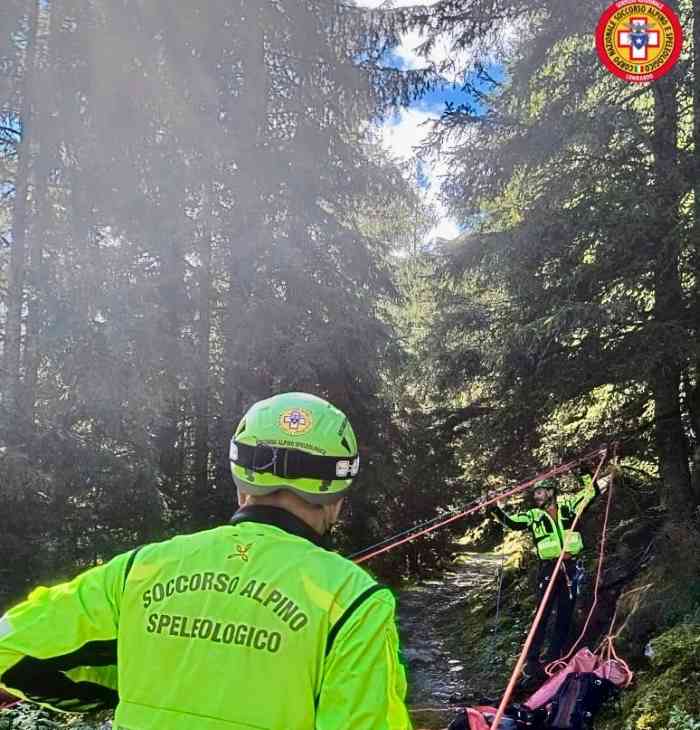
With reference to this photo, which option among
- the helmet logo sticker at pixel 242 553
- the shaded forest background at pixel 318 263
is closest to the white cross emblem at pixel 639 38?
the shaded forest background at pixel 318 263

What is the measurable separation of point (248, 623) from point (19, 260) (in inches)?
361

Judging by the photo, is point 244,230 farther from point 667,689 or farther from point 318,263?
point 667,689

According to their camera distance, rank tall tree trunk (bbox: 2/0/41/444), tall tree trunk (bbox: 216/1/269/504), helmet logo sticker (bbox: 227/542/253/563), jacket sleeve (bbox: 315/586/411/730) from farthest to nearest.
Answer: tall tree trunk (bbox: 216/1/269/504) < tall tree trunk (bbox: 2/0/41/444) < helmet logo sticker (bbox: 227/542/253/563) < jacket sleeve (bbox: 315/586/411/730)

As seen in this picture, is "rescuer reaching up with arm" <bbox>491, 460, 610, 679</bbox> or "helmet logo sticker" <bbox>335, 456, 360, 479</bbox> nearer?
"helmet logo sticker" <bbox>335, 456, 360, 479</bbox>

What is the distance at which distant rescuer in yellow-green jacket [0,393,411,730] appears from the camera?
4.81ft

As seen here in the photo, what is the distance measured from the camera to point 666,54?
813cm

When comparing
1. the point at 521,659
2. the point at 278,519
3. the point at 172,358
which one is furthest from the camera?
the point at 172,358

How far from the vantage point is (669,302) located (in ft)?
26.4

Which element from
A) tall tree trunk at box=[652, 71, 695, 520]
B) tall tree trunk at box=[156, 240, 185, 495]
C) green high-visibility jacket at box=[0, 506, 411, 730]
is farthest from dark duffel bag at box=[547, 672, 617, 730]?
tall tree trunk at box=[156, 240, 185, 495]

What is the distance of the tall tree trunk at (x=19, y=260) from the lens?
27.5 ft

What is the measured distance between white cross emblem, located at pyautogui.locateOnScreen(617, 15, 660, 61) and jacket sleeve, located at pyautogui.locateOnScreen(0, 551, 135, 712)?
8.70 m

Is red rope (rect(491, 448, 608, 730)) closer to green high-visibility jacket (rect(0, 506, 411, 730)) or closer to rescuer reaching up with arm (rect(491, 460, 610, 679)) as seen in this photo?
rescuer reaching up with arm (rect(491, 460, 610, 679))

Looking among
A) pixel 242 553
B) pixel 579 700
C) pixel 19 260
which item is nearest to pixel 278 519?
pixel 242 553

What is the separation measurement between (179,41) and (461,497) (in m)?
9.25
